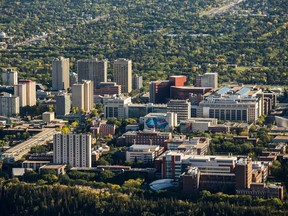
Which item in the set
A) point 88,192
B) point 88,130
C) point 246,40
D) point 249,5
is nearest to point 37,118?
point 88,130

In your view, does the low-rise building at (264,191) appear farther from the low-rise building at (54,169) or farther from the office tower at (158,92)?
the office tower at (158,92)

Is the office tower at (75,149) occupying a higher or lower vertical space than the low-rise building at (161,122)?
lower

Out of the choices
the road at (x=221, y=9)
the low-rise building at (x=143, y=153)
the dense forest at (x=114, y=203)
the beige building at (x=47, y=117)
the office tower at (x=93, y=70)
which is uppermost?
the road at (x=221, y=9)

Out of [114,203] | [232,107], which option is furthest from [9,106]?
[114,203]

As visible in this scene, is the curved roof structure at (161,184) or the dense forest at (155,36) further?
the dense forest at (155,36)

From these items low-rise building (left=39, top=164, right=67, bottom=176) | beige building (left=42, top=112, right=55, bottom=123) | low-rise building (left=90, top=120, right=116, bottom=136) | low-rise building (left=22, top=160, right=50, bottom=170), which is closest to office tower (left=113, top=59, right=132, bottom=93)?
beige building (left=42, top=112, right=55, bottom=123)

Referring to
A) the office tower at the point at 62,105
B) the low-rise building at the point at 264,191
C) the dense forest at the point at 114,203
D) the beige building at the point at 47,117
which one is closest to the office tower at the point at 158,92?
the office tower at the point at 62,105
